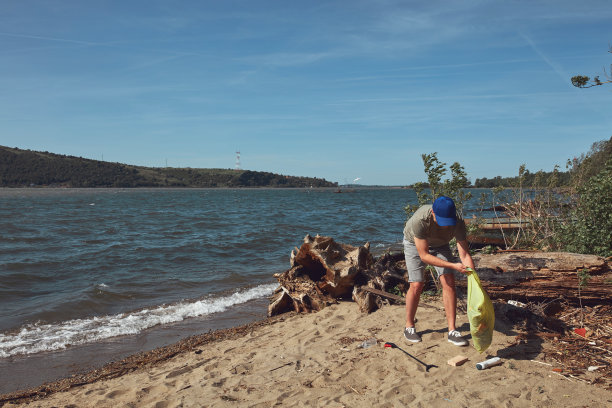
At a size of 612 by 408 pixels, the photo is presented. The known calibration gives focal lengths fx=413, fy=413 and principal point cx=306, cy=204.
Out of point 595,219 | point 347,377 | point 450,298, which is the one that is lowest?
point 347,377

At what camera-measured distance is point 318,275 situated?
790 cm

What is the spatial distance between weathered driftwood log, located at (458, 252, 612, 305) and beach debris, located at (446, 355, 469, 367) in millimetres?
1632

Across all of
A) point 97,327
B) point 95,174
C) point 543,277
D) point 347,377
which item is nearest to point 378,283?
point 543,277

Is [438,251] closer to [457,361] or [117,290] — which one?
[457,361]

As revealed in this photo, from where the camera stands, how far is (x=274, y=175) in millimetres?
198125

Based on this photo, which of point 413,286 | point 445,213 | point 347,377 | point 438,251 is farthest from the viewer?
→ point 413,286

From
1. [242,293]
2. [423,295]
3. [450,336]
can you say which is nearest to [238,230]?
[242,293]

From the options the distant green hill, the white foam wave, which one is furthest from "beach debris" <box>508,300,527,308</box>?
the distant green hill

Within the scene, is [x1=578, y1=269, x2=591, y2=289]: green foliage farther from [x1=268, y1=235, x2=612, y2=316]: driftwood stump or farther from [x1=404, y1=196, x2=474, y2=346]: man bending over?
[x1=404, y1=196, x2=474, y2=346]: man bending over

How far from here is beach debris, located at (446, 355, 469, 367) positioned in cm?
422

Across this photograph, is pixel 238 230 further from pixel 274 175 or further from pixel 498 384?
pixel 274 175

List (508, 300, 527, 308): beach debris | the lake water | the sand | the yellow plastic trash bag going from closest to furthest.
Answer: the sand → the yellow plastic trash bag → (508, 300, 527, 308): beach debris → the lake water

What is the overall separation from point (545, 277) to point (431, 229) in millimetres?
1959

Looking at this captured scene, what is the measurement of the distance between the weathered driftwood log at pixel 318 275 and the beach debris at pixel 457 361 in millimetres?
2877
